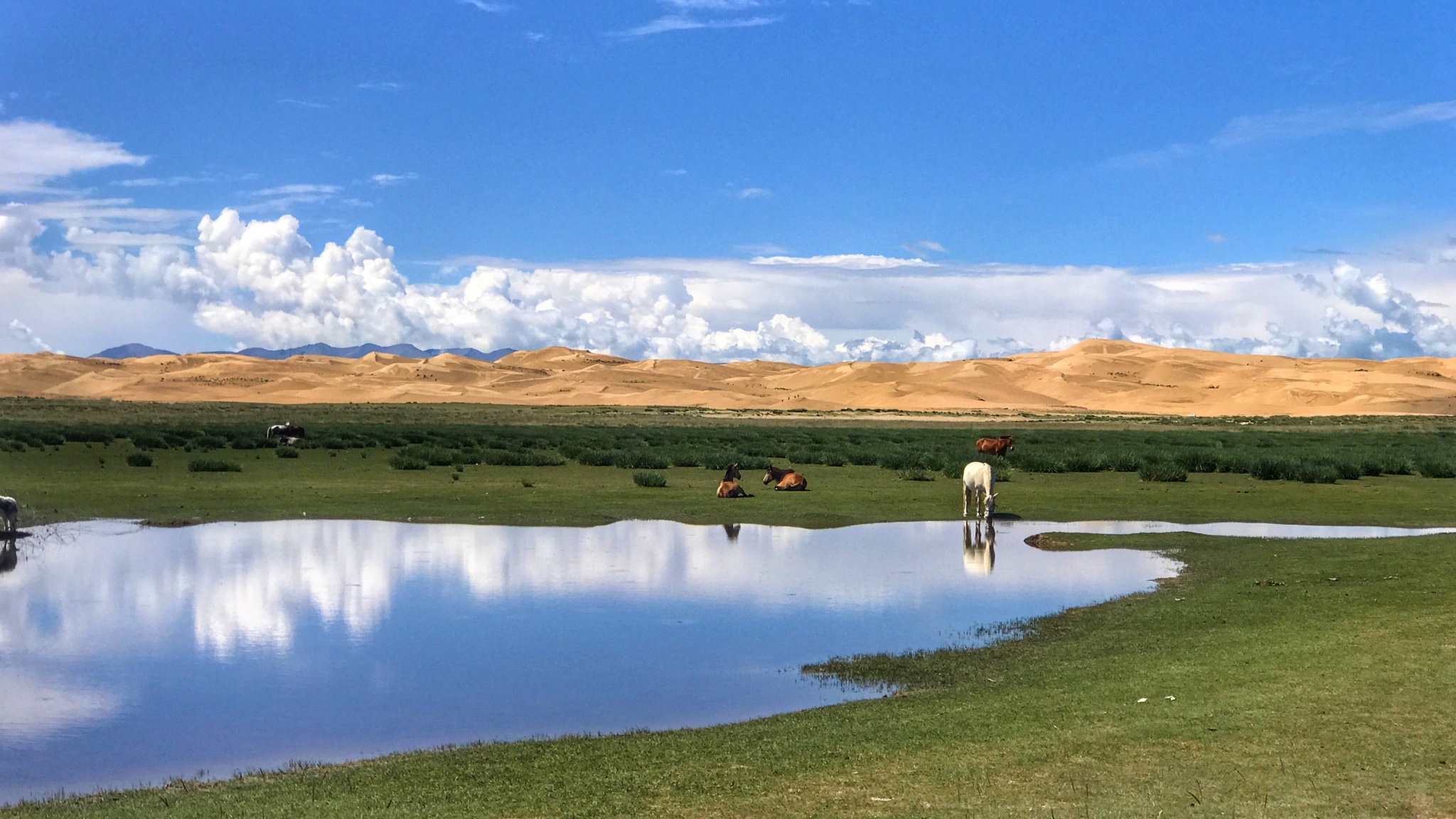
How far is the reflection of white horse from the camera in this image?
60.9ft

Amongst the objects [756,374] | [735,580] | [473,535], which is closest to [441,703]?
[735,580]

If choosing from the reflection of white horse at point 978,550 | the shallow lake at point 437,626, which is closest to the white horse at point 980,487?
the reflection of white horse at point 978,550

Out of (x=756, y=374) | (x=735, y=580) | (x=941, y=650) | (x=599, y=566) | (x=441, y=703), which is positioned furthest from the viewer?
(x=756, y=374)

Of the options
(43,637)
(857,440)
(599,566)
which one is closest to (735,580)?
(599,566)

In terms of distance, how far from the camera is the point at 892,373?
150500 mm

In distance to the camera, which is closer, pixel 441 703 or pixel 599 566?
pixel 441 703

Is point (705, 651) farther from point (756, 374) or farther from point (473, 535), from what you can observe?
point (756, 374)

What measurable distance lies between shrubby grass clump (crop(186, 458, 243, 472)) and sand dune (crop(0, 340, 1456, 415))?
268 feet

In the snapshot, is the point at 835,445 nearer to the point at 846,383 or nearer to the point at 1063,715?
the point at 1063,715

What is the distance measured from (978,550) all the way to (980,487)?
195 inches

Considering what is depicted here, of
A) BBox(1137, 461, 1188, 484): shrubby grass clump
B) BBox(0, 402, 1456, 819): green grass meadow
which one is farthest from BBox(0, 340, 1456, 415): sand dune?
BBox(0, 402, 1456, 819): green grass meadow

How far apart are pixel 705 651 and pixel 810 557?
272 inches

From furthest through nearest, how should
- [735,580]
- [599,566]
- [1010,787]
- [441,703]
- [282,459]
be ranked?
[282,459] < [599,566] < [735,580] < [441,703] < [1010,787]

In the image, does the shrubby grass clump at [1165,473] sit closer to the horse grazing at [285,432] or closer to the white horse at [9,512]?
the white horse at [9,512]
